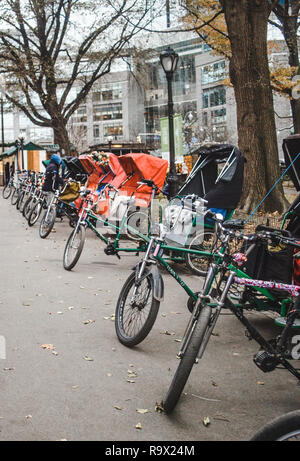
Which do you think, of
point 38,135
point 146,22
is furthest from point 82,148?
point 146,22

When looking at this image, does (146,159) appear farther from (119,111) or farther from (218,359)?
(119,111)

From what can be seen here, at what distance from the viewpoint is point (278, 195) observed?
544 inches

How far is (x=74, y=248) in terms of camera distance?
368 inches

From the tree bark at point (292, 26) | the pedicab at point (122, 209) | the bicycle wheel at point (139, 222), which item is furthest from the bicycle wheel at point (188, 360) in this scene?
the tree bark at point (292, 26)

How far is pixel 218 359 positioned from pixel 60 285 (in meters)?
3.60

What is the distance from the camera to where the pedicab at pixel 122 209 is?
30.6ft

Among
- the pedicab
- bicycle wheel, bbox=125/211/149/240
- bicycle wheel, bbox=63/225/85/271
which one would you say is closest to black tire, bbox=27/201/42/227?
the pedicab

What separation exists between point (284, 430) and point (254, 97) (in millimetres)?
12348

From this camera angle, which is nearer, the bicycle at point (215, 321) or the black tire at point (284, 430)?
the black tire at point (284, 430)

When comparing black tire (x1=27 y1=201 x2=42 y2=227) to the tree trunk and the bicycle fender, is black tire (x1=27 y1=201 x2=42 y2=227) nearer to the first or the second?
the tree trunk

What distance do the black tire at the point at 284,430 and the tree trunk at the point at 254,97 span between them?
11561 mm

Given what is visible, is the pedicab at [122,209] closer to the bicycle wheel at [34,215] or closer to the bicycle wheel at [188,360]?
the bicycle wheel at [34,215]

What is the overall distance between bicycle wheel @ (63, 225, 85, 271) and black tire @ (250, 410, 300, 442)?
693 cm

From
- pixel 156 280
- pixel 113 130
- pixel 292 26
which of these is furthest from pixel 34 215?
pixel 113 130
